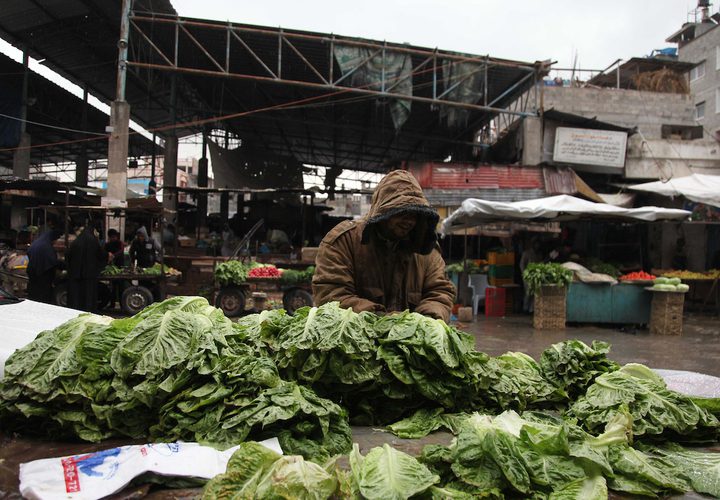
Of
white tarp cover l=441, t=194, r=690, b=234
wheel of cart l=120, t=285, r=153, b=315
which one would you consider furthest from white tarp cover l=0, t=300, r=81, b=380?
white tarp cover l=441, t=194, r=690, b=234

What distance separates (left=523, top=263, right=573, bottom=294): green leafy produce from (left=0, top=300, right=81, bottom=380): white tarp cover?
955 cm

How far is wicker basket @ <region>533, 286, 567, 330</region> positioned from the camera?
10.9 m

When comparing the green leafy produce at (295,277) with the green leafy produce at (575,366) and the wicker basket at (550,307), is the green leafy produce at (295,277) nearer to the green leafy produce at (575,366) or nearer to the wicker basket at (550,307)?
the wicker basket at (550,307)

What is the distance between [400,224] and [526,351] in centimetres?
638

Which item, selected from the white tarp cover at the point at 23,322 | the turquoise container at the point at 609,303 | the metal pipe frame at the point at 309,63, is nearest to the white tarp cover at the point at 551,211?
the turquoise container at the point at 609,303

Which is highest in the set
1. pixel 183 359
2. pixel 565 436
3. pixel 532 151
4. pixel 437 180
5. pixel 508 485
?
pixel 532 151

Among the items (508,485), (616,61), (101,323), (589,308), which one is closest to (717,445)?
(508,485)

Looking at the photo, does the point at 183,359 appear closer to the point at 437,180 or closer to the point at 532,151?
the point at 437,180

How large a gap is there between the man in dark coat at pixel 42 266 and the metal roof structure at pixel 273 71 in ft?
20.3

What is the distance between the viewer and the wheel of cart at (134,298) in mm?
10797

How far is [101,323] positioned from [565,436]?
2.00 meters

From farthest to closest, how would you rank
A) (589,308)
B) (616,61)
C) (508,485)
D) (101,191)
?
(616,61)
(101,191)
(589,308)
(508,485)

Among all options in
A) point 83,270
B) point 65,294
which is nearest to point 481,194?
point 83,270

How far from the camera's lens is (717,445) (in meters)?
2.09
